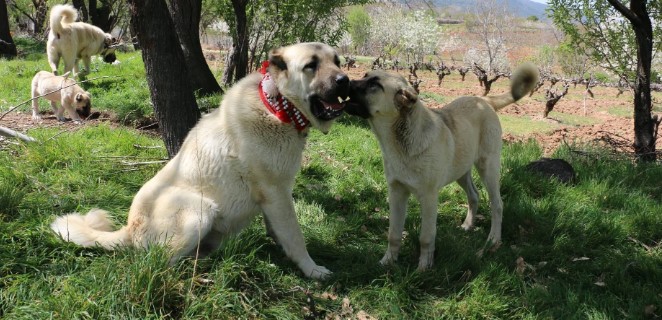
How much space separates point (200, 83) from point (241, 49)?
147 cm

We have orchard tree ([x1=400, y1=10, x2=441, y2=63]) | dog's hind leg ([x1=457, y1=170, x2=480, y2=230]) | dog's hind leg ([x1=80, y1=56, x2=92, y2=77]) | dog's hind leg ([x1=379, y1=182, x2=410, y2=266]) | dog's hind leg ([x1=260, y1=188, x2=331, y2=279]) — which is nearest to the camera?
dog's hind leg ([x1=260, y1=188, x2=331, y2=279])

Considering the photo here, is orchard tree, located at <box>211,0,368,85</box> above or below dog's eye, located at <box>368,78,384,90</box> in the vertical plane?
above

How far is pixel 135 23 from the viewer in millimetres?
4434

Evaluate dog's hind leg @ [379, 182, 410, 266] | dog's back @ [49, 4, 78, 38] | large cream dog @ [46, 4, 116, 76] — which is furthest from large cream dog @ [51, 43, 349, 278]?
dog's back @ [49, 4, 78, 38]

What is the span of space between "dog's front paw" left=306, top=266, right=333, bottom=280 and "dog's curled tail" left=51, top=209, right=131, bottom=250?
4.14 ft

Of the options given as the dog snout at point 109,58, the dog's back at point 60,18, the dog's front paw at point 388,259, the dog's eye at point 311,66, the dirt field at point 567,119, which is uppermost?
the dog's back at point 60,18

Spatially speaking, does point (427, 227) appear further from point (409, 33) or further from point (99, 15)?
point (409, 33)

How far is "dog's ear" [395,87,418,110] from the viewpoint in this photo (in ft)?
11.6

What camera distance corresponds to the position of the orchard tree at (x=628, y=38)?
7047 mm

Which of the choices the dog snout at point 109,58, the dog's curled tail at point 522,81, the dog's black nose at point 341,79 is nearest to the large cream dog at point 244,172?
the dog's black nose at point 341,79

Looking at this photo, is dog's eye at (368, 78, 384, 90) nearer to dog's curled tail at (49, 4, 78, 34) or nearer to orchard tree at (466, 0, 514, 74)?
dog's curled tail at (49, 4, 78, 34)

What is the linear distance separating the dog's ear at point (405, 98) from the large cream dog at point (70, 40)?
8473 millimetres

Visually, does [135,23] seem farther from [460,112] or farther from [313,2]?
[313,2]

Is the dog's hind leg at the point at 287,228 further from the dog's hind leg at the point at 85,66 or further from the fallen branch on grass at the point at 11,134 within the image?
the dog's hind leg at the point at 85,66
